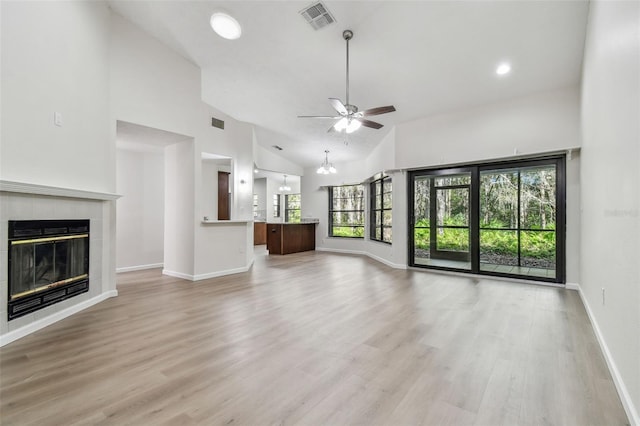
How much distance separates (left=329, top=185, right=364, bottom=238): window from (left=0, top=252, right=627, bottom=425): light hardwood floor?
16.2 feet

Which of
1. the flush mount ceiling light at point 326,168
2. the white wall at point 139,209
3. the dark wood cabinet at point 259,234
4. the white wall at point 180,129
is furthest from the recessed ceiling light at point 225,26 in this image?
the dark wood cabinet at point 259,234

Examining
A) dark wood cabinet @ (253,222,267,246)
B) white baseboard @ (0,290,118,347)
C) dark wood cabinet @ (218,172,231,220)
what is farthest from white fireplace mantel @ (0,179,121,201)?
dark wood cabinet @ (253,222,267,246)

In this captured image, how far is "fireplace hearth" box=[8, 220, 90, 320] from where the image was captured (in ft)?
8.49

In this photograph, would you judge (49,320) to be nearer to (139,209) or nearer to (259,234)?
(139,209)

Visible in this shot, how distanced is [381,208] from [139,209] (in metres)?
5.57

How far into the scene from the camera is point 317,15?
3250mm

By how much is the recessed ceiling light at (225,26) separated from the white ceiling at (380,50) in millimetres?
88

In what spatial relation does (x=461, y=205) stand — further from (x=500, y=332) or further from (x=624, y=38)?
(x=624, y=38)

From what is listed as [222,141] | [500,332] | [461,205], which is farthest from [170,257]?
[461,205]

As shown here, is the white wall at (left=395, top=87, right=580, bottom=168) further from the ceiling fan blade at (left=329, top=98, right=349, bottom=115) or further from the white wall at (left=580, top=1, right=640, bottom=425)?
the ceiling fan blade at (left=329, top=98, right=349, bottom=115)

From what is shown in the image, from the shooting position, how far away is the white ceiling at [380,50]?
318cm

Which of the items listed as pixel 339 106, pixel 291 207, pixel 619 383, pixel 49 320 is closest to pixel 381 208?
pixel 339 106

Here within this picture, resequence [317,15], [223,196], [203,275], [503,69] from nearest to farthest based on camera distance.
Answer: [317,15] < [503,69] < [203,275] < [223,196]

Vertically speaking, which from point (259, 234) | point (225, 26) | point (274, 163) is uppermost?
point (225, 26)
